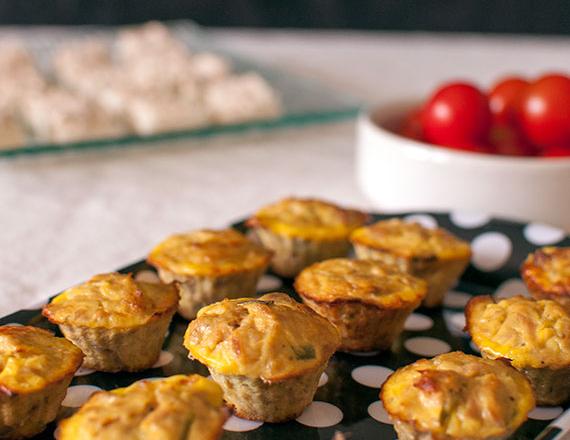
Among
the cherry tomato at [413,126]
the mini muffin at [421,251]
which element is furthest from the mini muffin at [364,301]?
the cherry tomato at [413,126]

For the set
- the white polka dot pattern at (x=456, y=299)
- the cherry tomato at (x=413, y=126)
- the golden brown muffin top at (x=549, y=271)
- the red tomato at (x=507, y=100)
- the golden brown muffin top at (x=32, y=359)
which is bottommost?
the white polka dot pattern at (x=456, y=299)

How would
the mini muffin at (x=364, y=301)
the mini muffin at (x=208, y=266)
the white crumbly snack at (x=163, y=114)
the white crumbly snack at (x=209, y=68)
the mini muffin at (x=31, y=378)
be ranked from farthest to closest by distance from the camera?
1. the white crumbly snack at (x=209, y=68)
2. the white crumbly snack at (x=163, y=114)
3. the mini muffin at (x=208, y=266)
4. the mini muffin at (x=364, y=301)
5. the mini muffin at (x=31, y=378)

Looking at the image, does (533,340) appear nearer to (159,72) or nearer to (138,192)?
(138,192)

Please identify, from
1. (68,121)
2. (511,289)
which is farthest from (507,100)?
(68,121)

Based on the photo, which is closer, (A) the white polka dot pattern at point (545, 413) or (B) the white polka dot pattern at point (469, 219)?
(A) the white polka dot pattern at point (545, 413)

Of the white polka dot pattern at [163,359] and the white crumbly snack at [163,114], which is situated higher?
the white crumbly snack at [163,114]

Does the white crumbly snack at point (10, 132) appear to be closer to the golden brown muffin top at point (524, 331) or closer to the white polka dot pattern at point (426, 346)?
the white polka dot pattern at point (426, 346)

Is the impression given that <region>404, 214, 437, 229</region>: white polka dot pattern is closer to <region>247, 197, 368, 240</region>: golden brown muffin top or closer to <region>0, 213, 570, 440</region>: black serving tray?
<region>0, 213, 570, 440</region>: black serving tray
